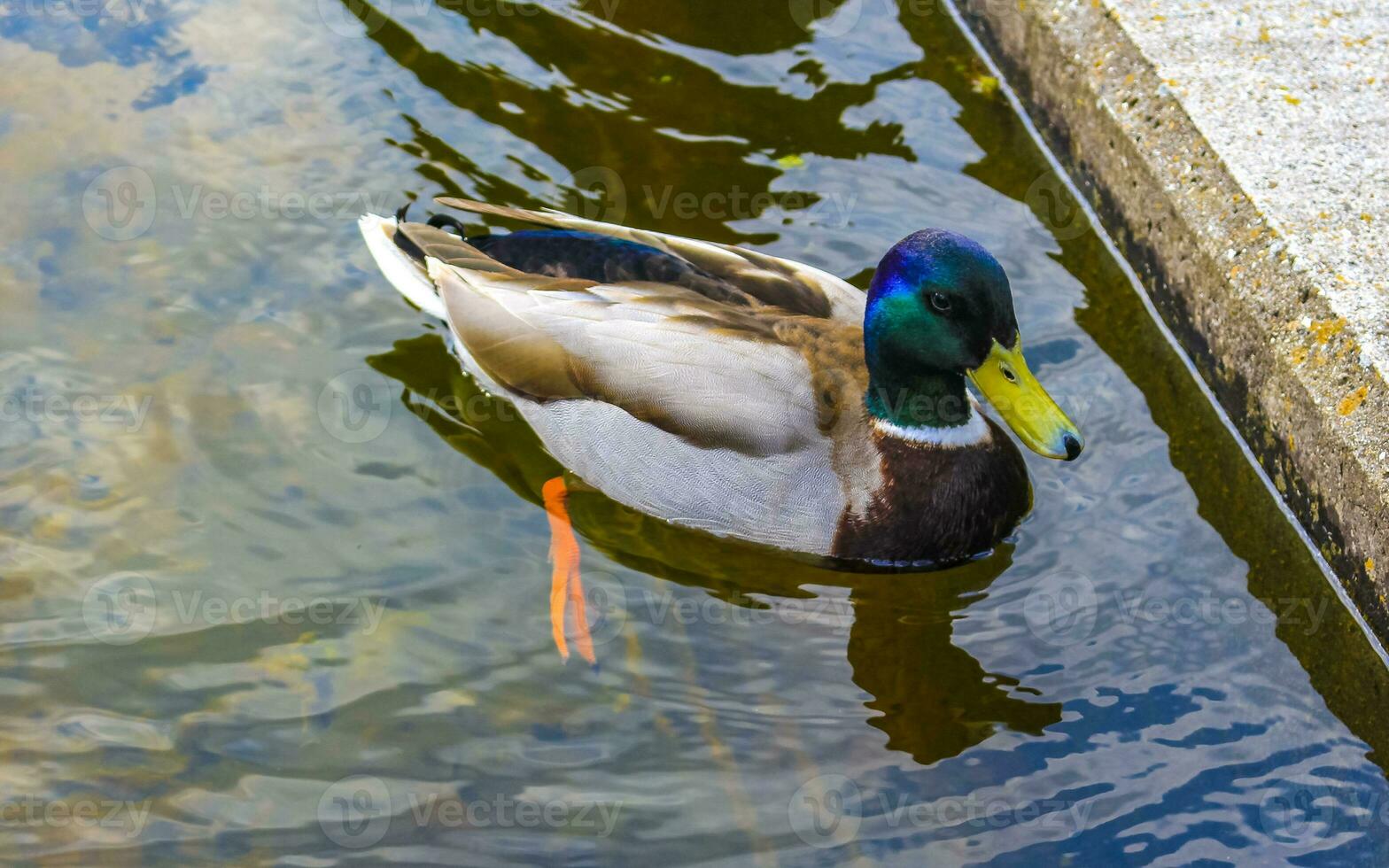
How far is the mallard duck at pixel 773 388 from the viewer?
171 inches

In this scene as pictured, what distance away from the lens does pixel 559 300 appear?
4711 mm

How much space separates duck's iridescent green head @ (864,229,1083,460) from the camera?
13.8 feet

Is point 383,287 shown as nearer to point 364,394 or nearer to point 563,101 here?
point 364,394

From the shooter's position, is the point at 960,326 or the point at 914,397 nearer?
the point at 960,326

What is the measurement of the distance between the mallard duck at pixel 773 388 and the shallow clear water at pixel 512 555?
0.70 feet

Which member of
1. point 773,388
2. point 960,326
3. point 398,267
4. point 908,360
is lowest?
point 398,267

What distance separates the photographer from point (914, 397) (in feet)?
14.9

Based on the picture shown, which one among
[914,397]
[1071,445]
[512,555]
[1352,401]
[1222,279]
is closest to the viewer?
[1071,445]

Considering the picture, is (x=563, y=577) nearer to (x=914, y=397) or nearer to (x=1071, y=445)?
(x=914, y=397)

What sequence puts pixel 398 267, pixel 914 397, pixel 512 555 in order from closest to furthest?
pixel 914 397 < pixel 512 555 < pixel 398 267

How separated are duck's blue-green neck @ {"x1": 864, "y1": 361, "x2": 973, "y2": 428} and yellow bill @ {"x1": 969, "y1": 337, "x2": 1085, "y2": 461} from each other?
18cm

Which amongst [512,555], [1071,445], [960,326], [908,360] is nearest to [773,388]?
[908,360]

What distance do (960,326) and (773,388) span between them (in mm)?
594

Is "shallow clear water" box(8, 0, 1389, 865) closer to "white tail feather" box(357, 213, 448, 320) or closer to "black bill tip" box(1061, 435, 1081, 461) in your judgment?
"white tail feather" box(357, 213, 448, 320)
